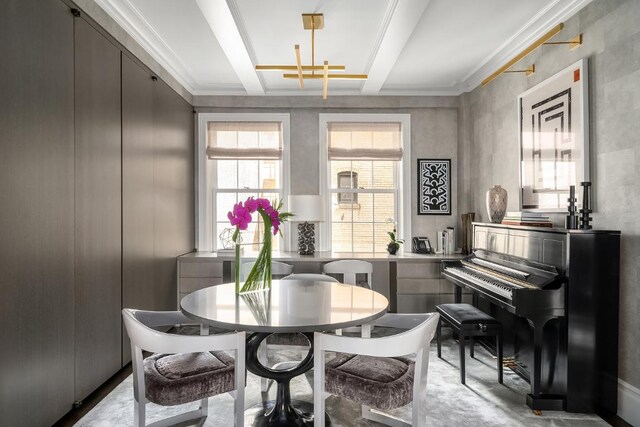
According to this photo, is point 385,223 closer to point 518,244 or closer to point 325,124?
point 325,124

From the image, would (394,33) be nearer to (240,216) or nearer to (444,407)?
(240,216)

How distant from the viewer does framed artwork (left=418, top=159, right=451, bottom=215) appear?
4875 millimetres

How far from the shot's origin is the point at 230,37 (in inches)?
127

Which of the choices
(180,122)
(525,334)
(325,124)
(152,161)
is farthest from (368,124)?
(525,334)

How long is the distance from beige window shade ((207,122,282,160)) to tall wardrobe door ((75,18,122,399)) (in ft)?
6.33

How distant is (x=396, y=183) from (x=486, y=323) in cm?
242

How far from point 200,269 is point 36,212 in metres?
2.43

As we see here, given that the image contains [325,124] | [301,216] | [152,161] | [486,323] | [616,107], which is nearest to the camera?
[616,107]

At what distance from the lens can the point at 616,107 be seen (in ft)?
8.03

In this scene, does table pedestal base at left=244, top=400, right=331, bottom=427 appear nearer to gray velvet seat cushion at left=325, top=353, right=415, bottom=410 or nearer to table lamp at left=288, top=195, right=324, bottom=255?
gray velvet seat cushion at left=325, top=353, right=415, bottom=410

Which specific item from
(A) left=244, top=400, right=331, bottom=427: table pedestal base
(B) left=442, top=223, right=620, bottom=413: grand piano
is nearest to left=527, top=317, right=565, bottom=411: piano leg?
(B) left=442, top=223, right=620, bottom=413: grand piano

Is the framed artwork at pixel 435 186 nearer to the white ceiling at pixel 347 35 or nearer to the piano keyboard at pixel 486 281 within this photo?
the white ceiling at pixel 347 35

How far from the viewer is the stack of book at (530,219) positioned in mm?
2901

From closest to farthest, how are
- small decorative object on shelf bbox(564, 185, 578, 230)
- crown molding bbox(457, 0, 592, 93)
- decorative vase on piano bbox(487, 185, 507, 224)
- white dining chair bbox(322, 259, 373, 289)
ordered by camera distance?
small decorative object on shelf bbox(564, 185, 578, 230) → crown molding bbox(457, 0, 592, 93) → decorative vase on piano bbox(487, 185, 507, 224) → white dining chair bbox(322, 259, 373, 289)
